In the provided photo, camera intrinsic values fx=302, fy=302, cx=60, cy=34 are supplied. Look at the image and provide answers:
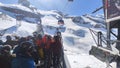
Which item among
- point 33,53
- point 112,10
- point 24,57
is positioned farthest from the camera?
point 112,10

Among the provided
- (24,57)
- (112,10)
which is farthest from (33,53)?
(112,10)

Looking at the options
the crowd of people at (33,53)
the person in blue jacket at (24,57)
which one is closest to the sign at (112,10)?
the crowd of people at (33,53)

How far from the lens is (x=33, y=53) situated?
7.48 m

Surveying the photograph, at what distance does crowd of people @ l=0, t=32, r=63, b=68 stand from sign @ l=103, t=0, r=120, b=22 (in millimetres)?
5125

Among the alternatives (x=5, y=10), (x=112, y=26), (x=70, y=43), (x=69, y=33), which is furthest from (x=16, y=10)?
(x=112, y=26)

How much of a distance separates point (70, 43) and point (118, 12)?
12569 centimetres

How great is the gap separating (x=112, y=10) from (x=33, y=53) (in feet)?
30.6

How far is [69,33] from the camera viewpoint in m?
163

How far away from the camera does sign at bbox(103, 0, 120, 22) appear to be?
1558 centimetres

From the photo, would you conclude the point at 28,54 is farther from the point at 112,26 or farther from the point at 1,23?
the point at 1,23

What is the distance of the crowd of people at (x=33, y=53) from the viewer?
7066 mm

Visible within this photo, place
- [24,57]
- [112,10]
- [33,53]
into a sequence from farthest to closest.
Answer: [112,10] → [33,53] → [24,57]

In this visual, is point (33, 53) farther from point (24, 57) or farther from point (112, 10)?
point (112, 10)

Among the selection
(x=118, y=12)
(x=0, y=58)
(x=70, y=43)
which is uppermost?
(x=118, y=12)
